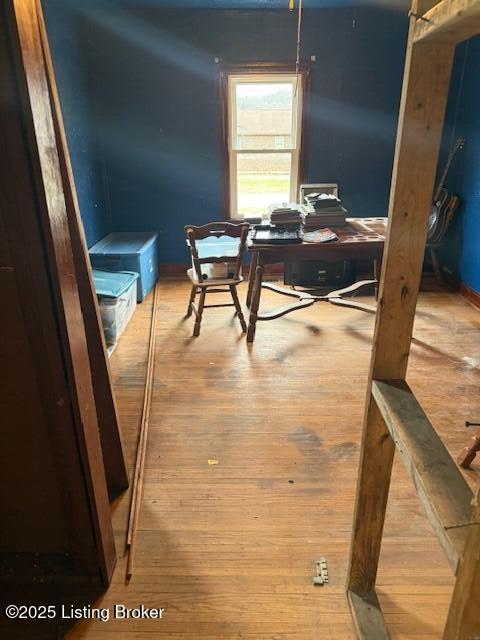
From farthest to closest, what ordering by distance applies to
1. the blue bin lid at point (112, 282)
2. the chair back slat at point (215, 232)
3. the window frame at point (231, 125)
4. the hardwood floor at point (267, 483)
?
the window frame at point (231, 125), the blue bin lid at point (112, 282), the chair back slat at point (215, 232), the hardwood floor at point (267, 483)

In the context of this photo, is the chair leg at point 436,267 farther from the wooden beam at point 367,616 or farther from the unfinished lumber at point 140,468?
the wooden beam at point 367,616

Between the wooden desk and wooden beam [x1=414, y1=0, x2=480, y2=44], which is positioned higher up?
wooden beam [x1=414, y1=0, x2=480, y2=44]

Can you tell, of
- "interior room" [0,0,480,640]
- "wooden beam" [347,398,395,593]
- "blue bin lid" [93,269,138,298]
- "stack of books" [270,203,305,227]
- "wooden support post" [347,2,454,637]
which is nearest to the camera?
"wooden support post" [347,2,454,637]

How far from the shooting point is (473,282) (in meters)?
4.27

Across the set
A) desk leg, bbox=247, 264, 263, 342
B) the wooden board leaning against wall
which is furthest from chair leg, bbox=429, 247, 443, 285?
the wooden board leaning against wall

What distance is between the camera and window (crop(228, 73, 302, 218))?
4.70 meters

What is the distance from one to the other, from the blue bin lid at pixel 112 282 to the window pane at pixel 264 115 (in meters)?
1.98

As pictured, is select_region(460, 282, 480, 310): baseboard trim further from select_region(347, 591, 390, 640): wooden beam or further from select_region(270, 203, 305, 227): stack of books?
select_region(347, 591, 390, 640): wooden beam

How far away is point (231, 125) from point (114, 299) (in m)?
2.50

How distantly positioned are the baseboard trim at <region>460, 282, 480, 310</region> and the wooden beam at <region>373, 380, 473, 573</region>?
334 centimetres

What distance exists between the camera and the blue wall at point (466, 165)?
4.24 meters

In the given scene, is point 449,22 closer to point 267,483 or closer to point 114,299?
point 267,483

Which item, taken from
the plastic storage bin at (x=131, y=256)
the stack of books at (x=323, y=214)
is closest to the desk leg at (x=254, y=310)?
the stack of books at (x=323, y=214)

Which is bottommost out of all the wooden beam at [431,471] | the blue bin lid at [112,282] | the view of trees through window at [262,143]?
the blue bin lid at [112,282]
